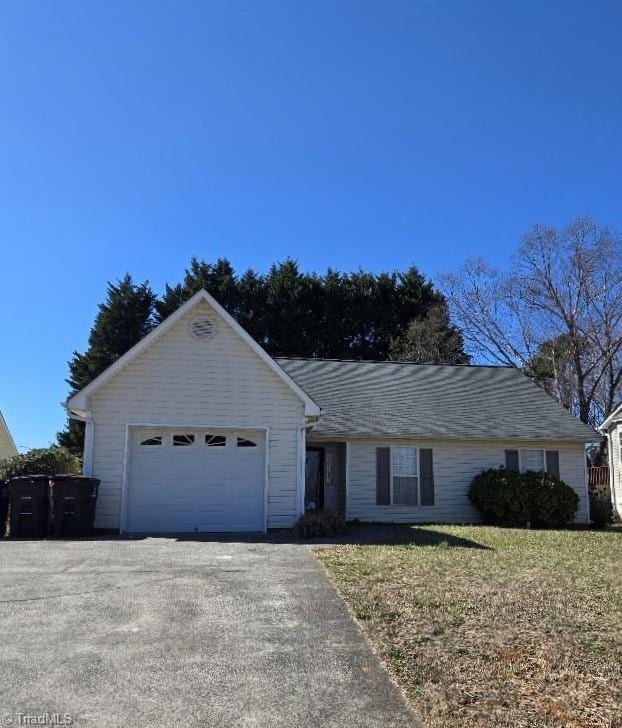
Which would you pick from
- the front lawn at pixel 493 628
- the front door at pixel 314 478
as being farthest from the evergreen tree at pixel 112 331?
the front lawn at pixel 493 628

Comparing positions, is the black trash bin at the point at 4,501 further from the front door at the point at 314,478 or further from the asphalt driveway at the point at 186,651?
the front door at the point at 314,478

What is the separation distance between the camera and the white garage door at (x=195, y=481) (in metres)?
14.4

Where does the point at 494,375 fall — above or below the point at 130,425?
above

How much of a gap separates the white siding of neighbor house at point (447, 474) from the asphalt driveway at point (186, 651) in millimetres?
8912

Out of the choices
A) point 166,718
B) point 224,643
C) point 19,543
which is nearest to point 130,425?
point 19,543

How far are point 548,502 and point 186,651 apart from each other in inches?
555

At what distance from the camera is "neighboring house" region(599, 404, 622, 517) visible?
22.0 m

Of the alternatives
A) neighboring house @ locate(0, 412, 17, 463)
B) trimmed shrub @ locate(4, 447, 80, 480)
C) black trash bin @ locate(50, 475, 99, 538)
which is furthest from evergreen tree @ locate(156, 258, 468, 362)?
black trash bin @ locate(50, 475, 99, 538)

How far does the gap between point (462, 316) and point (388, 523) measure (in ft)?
71.2

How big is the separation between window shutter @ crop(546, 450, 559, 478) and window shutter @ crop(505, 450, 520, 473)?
0.97 m

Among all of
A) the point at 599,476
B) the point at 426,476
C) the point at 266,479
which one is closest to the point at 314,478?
the point at 426,476

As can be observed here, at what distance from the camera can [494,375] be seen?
22.7m

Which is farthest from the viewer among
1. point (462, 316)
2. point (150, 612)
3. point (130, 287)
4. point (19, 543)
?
point (130, 287)

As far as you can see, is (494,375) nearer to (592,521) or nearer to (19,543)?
(592,521)
